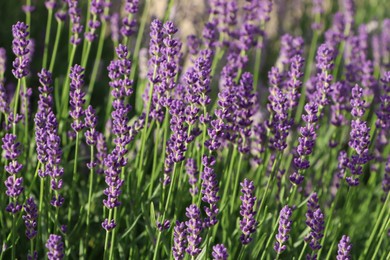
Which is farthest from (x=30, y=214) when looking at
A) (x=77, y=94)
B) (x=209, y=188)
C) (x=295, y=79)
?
(x=295, y=79)

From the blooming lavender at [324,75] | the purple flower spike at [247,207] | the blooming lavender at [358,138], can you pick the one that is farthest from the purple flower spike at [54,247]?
the blooming lavender at [324,75]

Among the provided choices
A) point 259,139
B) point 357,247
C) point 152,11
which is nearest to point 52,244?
point 259,139

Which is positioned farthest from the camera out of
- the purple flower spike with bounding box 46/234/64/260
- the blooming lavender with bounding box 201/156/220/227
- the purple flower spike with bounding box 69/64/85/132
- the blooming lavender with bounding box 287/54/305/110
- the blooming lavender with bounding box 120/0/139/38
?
the blooming lavender with bounding box 120/0/139/38

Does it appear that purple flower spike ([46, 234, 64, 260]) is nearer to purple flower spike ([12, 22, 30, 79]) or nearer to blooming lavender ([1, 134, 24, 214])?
blooming lavender ([1, 134, 24, 214])

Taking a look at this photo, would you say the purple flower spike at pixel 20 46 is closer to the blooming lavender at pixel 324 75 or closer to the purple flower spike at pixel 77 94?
the purple flower spike at pixel 77 94

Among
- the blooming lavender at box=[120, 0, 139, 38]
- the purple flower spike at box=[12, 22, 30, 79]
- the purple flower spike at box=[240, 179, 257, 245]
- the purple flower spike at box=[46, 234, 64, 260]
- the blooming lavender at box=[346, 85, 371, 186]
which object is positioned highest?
the blooming lavender at box=[120, 0, 139, 38]

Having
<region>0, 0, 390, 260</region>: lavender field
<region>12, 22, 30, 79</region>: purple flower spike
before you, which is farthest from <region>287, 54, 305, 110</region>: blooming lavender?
<region>12, 22, 30, 79</region>: purple flower spike

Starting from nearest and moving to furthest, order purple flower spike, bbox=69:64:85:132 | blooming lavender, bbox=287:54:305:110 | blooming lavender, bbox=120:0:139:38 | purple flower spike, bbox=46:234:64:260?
purple flower spike, bbox=46:234:64:260
purple flower spike, bbox=69:64:85:132
blooming lavender, bbox=287:54:305:110
blooming lavender, bbox=120:0:139:38

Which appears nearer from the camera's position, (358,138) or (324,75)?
(358,138)

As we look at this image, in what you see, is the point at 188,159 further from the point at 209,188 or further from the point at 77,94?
the point at 77,94

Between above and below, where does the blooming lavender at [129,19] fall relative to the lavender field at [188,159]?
above

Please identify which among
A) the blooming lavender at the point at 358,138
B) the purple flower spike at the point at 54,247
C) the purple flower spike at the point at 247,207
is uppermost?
the blooming lavender at the point at 358,138

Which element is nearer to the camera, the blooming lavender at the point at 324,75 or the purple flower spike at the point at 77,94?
the purple flower spike at the point at 77,94

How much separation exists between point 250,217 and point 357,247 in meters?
1.20
